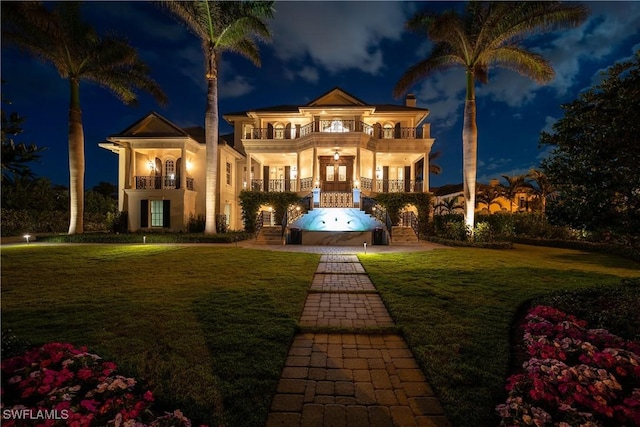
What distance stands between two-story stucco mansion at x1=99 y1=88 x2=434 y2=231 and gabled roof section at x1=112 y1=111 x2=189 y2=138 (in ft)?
0.22

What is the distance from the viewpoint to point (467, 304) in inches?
227

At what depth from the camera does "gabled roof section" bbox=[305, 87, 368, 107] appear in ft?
78.2

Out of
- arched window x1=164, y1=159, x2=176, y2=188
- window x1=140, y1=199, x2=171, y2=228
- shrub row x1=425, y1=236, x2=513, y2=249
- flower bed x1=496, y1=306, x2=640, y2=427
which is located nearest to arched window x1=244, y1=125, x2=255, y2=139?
arched window x1=164, y1=159, x2=176, y2=188

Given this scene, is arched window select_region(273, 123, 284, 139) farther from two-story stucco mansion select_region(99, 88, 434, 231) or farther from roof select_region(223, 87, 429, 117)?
roof select_region(223, 87, 429, 117)

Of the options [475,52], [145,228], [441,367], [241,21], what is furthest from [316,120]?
[441,367]

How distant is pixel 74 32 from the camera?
17625 millimetres

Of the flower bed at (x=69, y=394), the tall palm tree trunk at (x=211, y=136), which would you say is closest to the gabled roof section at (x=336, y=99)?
the tall palm tree trunk at (x=211, y=136)

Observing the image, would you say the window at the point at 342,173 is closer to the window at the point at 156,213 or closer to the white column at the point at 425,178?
the white column at the point at 425,178

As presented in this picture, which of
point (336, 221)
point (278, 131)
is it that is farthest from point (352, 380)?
point (278, 131)

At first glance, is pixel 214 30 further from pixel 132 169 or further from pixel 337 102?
pixel 132 169

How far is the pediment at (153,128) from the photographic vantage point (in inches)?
871

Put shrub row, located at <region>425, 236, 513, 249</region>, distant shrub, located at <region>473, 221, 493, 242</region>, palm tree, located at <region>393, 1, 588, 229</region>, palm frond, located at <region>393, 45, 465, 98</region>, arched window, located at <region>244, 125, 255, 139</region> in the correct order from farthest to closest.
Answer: arched window, located at <region>244, 125, 255, 139</region> < palm frond, located at <region>393, 45, 465, 98</region> < distant shrub, located at <region>473, 221, 493, 242</region> < shrub row, located at <region>425, 236, 513, 249</region> < palm tree, located at <region>393, 1, 588, 229</region>

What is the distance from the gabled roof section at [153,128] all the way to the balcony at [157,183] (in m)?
3.16

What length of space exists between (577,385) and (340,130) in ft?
73.8
